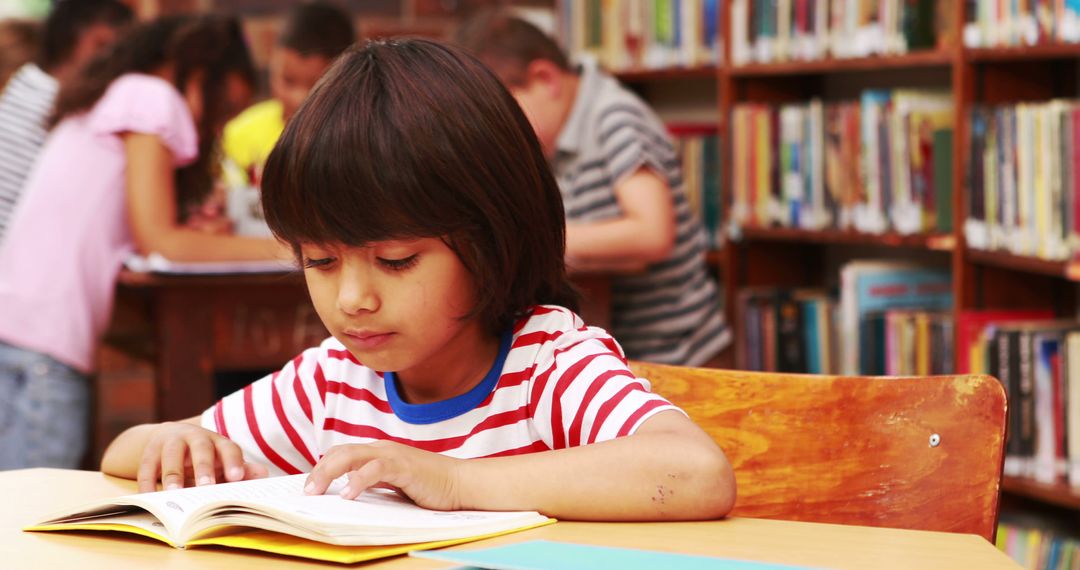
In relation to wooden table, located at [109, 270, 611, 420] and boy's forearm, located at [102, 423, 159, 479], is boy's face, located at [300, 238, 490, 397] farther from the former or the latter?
wooden table, located at [109, 270, 611, 420]

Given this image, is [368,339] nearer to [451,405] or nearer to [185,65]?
[451,405]

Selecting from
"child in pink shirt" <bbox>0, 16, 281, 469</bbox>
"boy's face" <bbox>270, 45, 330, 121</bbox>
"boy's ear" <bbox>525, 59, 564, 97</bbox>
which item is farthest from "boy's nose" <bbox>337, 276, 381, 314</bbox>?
"boy's face" <bbox>270, 45, 330, 121</bbox>

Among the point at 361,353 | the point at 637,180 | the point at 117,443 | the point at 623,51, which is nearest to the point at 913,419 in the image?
the point at 361,353

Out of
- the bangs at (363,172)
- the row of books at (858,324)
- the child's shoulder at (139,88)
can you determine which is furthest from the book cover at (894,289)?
the bangs at (363,172)

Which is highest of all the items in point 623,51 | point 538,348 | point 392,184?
point 623,51

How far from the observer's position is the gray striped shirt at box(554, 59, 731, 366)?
258 cm

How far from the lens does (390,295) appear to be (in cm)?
107

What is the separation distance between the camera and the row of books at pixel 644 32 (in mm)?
3428

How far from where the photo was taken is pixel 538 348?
120 cm

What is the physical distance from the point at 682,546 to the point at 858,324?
201 cm

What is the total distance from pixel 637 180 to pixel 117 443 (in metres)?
1.46

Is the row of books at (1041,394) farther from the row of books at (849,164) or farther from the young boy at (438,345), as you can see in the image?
the young boy at (438,345)

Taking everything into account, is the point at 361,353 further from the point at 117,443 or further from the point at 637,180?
the point at 637,180

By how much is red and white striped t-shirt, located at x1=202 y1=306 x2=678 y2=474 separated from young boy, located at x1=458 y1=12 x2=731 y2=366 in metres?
1.20
